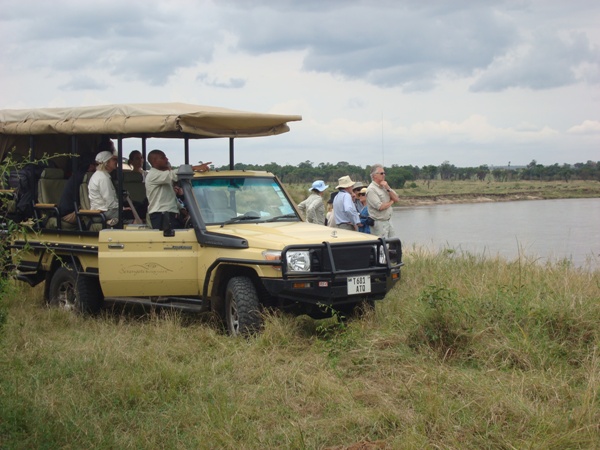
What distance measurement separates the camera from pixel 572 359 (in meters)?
6.57

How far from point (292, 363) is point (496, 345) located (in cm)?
168

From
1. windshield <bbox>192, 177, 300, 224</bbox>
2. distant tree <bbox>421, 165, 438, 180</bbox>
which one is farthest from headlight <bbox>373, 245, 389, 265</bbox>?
distant tree <bbox>421, 165, 438, 180</bbox>

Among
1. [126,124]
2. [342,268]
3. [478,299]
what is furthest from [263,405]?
[126,124]

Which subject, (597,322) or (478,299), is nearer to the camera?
(597,322)

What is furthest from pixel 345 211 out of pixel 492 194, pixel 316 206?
pixel 492 194

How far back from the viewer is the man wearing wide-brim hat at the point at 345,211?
38.2 feet

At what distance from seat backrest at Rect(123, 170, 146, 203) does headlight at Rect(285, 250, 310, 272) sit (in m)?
3.65

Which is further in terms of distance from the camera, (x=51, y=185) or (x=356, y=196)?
(x=356, y=196)

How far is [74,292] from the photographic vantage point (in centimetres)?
983

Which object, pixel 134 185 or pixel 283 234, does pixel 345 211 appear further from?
pixel 283 234

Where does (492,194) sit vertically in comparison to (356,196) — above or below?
below

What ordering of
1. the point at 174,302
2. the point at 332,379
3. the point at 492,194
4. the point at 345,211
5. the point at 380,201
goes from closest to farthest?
the point at 332,379, the point at 174,302, the point at 345,211, the point at 380,201, the point at 492,194

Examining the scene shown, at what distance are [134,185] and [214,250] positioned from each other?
9.28 ft

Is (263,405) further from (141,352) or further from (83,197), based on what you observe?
(83,197)
